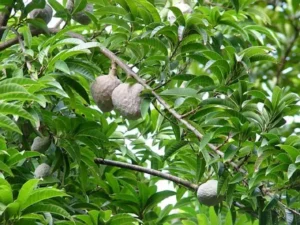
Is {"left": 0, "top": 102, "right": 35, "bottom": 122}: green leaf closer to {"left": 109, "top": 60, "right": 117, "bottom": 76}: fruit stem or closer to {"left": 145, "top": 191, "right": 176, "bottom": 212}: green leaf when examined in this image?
{"left": 109, "top": 60, "right": 117, "bottom": 76}: fruit stem

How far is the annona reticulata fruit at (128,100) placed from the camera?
1.76 metres

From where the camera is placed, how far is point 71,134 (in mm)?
1914

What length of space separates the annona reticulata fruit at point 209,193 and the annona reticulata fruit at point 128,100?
0.81ft

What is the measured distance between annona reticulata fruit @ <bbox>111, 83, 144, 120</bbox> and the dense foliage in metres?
0.02

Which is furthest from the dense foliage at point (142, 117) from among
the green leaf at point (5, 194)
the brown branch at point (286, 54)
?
the brown branch at point (286, 54)

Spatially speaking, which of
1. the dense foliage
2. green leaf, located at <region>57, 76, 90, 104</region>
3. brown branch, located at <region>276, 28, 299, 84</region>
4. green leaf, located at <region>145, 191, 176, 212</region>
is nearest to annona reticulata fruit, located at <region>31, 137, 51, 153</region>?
the dense foliage

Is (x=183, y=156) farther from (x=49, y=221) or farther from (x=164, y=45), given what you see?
(x=49, y=221)

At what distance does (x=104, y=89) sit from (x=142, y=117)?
0.16 m

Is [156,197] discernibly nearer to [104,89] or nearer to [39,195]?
[104,89]

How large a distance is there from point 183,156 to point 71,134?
0.33 meters

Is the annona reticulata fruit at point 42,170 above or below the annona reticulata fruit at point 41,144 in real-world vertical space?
below

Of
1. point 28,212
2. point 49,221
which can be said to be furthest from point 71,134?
point 28,212

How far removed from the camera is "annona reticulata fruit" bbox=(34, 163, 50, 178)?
1930mm

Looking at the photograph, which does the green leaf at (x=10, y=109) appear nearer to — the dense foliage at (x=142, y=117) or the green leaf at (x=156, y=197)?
the dense foliage at (x=142, y=117)
